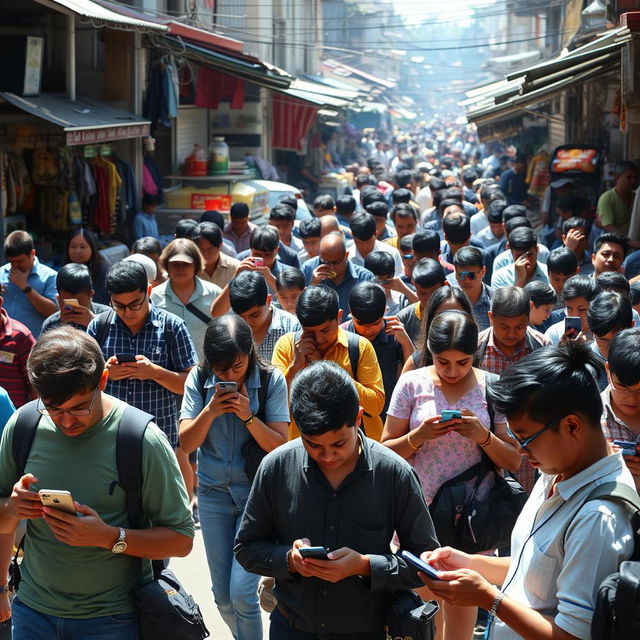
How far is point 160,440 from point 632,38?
7962 mm

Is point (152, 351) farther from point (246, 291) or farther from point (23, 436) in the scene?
point (23, 436)

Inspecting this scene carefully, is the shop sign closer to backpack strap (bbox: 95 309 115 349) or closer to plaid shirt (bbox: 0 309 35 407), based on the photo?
plaid shirt (bbox: 0 309 35 407)

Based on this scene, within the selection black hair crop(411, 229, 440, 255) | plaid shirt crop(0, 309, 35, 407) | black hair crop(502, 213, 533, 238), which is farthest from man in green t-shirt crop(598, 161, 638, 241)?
plaid shirt crop(0, 309, 35, 407)

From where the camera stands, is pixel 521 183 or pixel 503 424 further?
pixel 521 183

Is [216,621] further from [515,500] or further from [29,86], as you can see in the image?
[29,86]

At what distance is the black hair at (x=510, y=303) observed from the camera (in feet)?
19.3

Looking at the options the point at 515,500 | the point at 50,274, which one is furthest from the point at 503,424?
the point at 50,274

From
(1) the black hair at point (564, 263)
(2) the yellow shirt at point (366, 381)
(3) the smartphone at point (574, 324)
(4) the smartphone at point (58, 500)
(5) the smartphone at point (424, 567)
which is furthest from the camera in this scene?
(1) the black hair at point (564, 263)

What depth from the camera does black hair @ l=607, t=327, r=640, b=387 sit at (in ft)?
14.6

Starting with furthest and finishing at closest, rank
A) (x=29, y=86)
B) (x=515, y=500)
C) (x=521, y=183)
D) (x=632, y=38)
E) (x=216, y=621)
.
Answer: (x=521, y=183) → (x=29, y=86) → (x=632, y=38) → (x=216, y=621) → (x=515, y=500)

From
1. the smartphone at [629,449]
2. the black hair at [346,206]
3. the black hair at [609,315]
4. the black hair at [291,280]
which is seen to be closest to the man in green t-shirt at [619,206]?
the black hair at [346,206]

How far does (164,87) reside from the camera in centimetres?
1602

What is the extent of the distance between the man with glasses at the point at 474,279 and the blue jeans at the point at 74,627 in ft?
13.7

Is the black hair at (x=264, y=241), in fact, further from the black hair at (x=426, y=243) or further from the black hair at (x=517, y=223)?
the black hair at (x=517, y=223)
